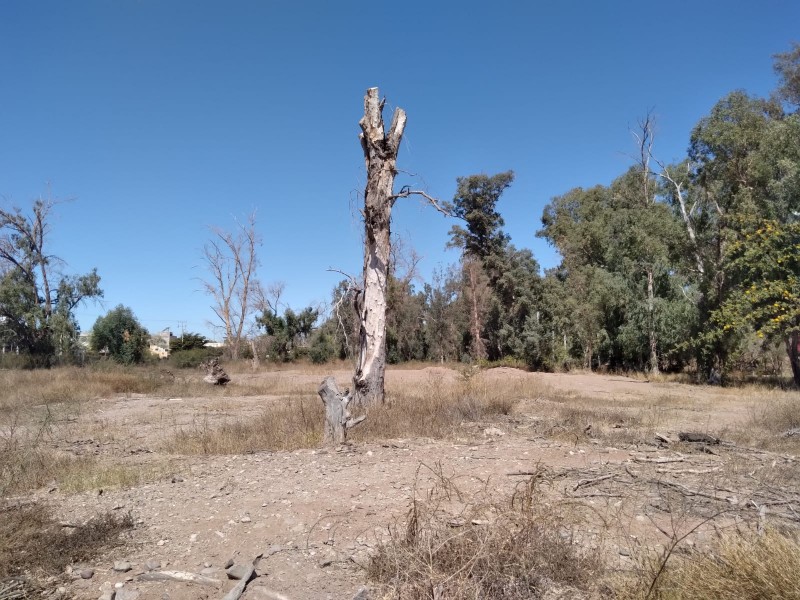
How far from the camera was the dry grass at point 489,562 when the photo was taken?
10.6 ft

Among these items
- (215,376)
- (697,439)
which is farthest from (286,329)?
(697,439)

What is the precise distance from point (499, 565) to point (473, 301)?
3311 cm

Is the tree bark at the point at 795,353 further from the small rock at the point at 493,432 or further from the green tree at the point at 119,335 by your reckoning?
the green tree at the point at 119,335

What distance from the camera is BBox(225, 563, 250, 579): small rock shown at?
371 cm

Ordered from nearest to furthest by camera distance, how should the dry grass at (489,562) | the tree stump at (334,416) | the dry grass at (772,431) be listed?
the dry grass at (489,562), the tree stump at (334,416), the dry grass at (772,431)

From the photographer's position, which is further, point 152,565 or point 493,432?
point 493,432

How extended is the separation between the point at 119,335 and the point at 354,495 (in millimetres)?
39339

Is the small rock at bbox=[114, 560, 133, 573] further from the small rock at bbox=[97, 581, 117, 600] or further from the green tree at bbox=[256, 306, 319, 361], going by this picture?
the green tree at bbox=[256, 306, 319, 361]

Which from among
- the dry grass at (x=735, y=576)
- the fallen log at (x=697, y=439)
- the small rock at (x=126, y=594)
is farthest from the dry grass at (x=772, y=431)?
the small rock at (x=126, y=594)

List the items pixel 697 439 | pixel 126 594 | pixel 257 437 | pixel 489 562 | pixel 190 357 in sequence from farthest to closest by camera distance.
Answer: pixel 190 357
pixel 257 437
pixel 697 439
pixel 126 594
pixel 489 562

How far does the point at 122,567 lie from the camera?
3.87 m

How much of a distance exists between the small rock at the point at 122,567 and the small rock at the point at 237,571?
0.70 meters

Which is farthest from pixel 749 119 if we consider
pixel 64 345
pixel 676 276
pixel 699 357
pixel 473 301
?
pixel 64 345

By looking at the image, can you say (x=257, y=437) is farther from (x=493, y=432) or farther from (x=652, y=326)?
(x=652, y=326)
